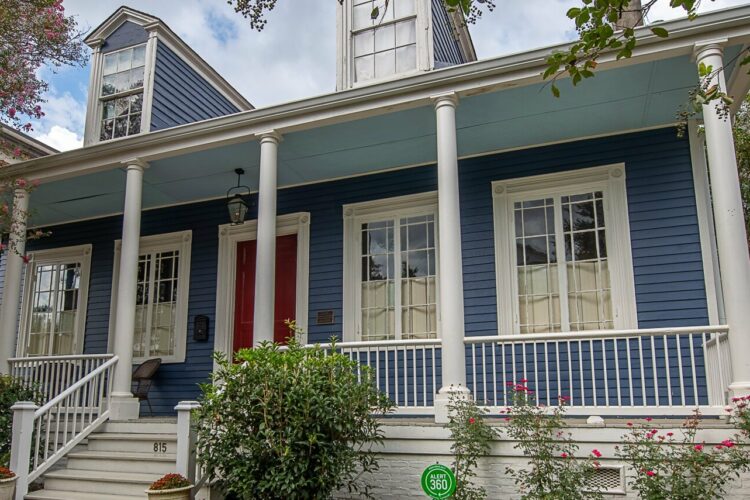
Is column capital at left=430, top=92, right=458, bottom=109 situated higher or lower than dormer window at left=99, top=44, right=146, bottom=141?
lower

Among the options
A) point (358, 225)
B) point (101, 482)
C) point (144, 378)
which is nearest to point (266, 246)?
point (358, 225)

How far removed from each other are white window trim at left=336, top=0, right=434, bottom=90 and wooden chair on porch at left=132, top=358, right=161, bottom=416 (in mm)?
4220

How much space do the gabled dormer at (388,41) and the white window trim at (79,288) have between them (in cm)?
463

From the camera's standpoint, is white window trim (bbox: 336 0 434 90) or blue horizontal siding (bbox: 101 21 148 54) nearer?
white window trim (bbox: 336 0 434 90)

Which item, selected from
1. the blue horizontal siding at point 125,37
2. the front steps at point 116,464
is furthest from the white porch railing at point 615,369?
the blue horizontal siding at point 125,37

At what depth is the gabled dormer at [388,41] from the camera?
757 cm

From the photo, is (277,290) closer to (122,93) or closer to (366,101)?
(366,101)

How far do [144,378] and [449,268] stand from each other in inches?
179

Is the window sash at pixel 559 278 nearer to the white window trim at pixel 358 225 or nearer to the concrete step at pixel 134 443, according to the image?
the white window trim at pixel 358 225

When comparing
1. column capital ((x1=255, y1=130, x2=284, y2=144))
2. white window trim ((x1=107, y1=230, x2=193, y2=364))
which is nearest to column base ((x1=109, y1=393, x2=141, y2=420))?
white window trim ((x1=107, y1=230, x2=193, y2=364))

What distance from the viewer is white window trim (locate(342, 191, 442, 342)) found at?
744 centimetres

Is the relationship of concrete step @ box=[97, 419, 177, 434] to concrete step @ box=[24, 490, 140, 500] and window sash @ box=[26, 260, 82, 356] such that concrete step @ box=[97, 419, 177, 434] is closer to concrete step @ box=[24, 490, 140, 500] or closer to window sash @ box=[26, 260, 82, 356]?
concrete step @ box=[24, 490, 140, 500]

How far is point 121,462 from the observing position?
5844mm

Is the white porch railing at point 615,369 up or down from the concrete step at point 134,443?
up
